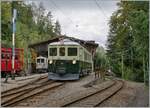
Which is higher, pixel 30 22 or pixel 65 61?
pixel 30 22

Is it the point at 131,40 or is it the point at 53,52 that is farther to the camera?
the point at 53,52

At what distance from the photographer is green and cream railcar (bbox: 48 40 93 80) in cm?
2950

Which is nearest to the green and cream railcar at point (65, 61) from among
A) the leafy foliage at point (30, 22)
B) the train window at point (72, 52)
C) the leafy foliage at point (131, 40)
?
the train window at point (72, 52)

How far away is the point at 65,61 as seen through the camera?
1177 inches

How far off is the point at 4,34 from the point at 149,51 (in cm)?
4809

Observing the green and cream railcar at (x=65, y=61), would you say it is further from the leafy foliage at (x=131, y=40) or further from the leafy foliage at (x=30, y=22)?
the leafy foliage at (x=30, y=22)

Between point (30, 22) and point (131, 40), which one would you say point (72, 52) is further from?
point (30, 22)

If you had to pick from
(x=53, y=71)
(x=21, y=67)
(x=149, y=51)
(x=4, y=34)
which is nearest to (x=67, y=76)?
(x=53, y=71)

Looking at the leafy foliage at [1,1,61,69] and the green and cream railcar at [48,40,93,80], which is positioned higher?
the leafy foliage at [1,1,61,69]

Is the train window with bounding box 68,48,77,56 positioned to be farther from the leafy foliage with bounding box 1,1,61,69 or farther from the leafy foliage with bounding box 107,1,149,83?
the leafy foliage with bounding box 1,1,61,69

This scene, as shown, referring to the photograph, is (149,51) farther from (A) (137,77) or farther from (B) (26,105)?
(A) (137,77)

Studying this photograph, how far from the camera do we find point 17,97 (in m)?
17.0

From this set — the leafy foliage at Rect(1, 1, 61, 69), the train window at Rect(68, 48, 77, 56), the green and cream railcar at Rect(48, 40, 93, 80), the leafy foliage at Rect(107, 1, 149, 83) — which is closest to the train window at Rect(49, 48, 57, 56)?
the green and cream railcar at Rect(48, 40, 93, 80)

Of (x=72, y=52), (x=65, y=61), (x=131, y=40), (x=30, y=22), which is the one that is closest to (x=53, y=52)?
(x=65, y=61)
